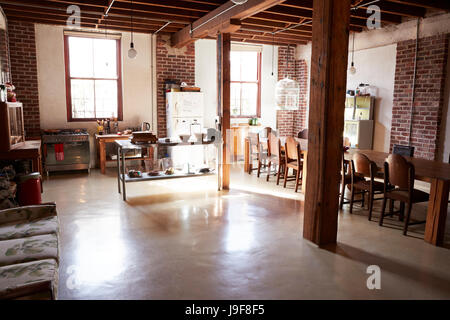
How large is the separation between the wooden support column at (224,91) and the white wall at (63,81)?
2.72m

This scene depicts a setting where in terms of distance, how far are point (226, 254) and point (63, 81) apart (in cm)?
579

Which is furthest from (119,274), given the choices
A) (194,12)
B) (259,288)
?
(194,12)

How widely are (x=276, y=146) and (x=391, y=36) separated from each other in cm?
322

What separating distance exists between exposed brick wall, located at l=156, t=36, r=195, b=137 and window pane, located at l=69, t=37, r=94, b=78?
4.73 ft

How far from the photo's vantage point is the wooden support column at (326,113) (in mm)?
3479

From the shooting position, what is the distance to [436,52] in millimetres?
6344

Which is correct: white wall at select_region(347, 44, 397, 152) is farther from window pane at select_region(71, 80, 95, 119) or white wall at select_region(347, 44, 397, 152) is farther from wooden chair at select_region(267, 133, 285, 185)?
window pane at select_region(71, 80, 95, 119)

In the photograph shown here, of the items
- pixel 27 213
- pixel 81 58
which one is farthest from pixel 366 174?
pixel 81 58

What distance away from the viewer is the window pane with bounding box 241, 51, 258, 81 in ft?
30.7

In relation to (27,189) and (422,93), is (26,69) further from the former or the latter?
(422,93)

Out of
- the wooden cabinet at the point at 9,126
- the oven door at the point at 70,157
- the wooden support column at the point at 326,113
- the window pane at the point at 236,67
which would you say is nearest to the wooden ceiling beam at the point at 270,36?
the window pane at the point at 236,67

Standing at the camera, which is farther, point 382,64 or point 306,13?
point 382,64

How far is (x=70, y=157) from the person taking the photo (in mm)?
7191
